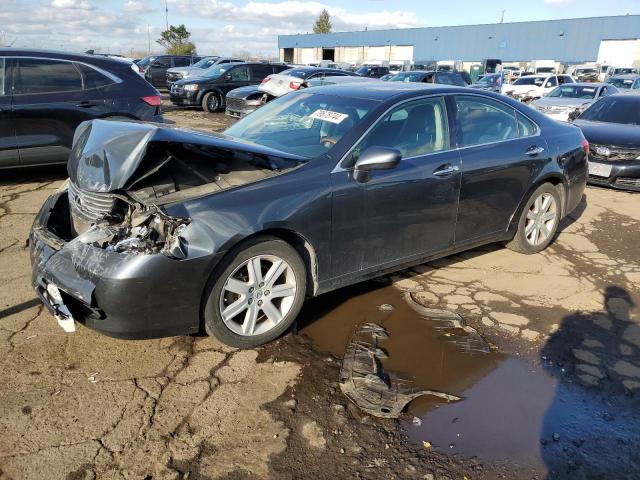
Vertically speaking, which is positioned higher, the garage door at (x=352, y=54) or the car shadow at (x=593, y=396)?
the garage door at (x=352, y=54)

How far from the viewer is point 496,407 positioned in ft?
9.43

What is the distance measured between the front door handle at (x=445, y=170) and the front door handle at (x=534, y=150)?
1.08 metres

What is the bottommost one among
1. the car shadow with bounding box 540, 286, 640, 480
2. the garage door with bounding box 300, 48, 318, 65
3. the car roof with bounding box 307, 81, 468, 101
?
the car shadow with bounding box 540, 286, 640, 480

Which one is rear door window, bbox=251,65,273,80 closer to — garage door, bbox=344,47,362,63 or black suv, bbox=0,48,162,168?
black suv, bbox=0,48,162,168

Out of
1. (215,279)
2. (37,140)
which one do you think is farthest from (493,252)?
(37,140)

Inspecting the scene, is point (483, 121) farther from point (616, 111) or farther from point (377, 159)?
point (616, 111)

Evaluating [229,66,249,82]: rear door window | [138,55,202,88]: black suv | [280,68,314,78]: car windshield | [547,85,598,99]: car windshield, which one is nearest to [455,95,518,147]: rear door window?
[280,68,314,78]: car windshield

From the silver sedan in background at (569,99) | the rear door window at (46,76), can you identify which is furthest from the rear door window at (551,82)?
the rear door window at (46,76)

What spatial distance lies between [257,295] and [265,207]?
1.84 ft

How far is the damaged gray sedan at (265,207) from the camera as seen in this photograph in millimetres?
2900

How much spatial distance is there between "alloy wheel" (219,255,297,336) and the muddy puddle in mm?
346

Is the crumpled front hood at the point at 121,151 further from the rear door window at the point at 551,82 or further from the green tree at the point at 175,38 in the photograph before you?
the green tree at the point at 175,38

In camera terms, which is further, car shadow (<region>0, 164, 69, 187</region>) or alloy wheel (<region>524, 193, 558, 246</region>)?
car shadow (<region>0, 164, 69, 187</region>)

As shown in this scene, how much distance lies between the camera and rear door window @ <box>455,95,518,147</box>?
4.27 metres
